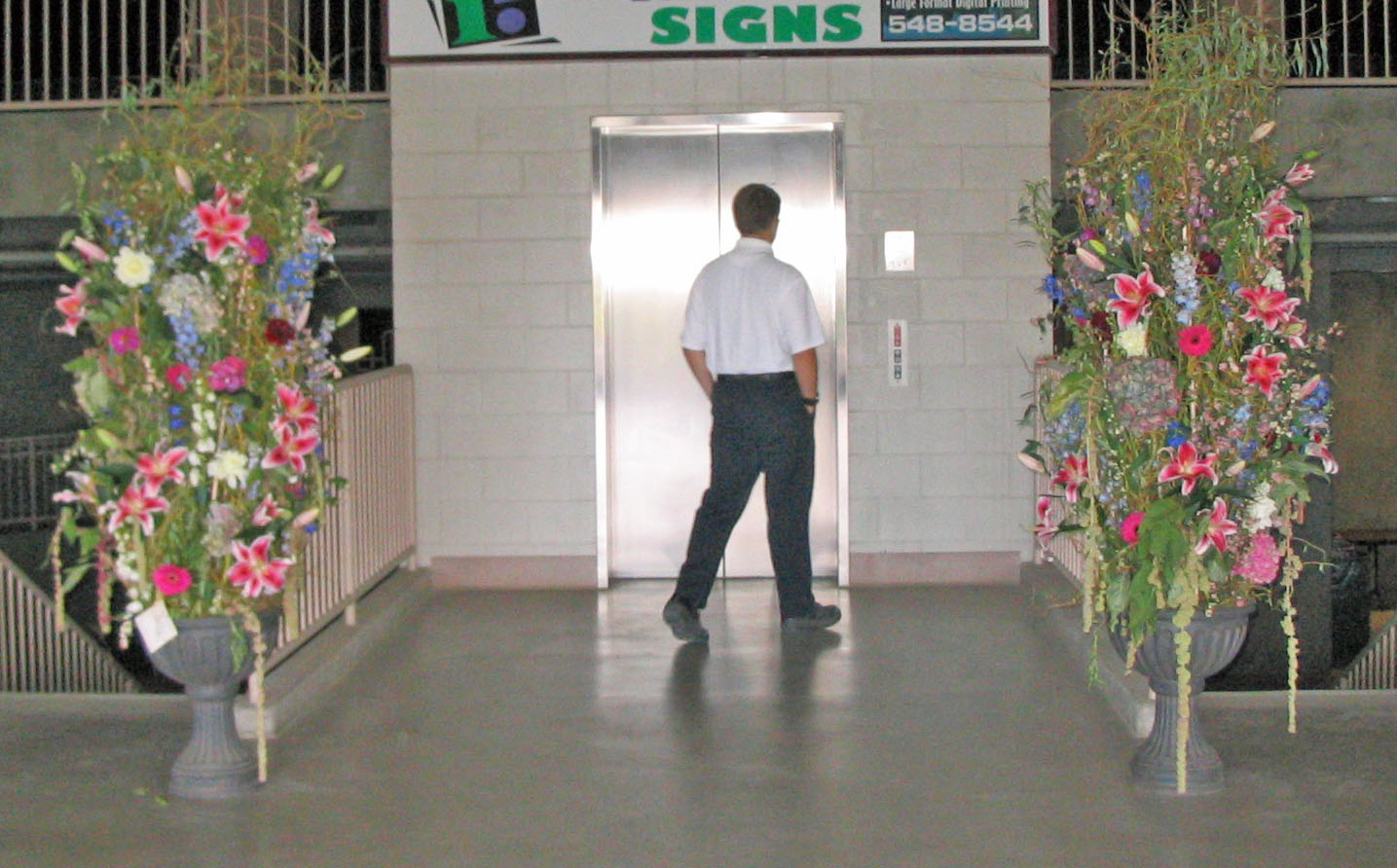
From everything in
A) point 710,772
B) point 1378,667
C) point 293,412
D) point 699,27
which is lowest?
point 1378,667

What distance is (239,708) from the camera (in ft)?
15.9

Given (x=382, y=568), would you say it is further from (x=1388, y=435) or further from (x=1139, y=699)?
(x=1388, y=435)

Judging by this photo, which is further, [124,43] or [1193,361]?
[124,43]

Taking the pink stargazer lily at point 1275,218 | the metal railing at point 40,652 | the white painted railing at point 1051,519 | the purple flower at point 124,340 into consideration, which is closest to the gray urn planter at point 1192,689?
the pink stargazer lily at point 1275,218

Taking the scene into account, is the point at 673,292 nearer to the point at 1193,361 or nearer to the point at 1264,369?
the point at 1193,361

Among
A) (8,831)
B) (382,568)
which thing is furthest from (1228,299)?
(382,568)

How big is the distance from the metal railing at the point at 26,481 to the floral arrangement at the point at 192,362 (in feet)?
22.1

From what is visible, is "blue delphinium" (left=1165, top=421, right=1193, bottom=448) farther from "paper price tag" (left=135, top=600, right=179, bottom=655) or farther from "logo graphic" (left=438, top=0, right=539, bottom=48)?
"logo graphic" (left=438, top=0, right=539, bottom=48)

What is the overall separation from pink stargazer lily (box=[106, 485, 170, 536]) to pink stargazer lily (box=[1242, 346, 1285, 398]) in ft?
8.56

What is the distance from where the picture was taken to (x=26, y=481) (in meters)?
10.8

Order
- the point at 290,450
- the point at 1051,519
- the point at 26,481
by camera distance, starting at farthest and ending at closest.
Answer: the point at 26,481 < the point at 1051,519 < the point at 290,450

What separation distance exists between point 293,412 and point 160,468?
0.37m

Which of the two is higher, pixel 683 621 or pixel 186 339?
pixel 186 339

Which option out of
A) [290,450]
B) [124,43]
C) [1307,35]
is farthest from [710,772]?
[124,43]
